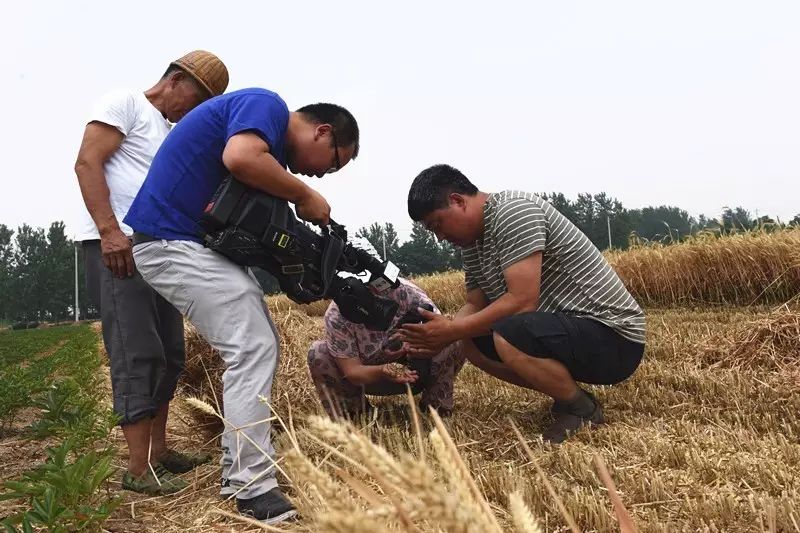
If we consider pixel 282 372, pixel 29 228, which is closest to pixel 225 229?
pixel 282 372

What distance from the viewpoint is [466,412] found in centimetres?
339

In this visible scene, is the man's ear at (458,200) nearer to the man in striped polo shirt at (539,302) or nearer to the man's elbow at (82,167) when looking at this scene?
the man in striped polo shirt at (539,302)

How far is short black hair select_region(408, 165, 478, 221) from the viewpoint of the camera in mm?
2896

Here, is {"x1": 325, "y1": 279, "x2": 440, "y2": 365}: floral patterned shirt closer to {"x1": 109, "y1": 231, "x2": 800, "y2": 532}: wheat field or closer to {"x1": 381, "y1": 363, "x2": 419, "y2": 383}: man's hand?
{"x1": 381, "y1": 363, "x2": 419, "y2": 383}: man's hand

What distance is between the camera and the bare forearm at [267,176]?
7.11 ft

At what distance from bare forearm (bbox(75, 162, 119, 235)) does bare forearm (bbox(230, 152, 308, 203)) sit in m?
0.76

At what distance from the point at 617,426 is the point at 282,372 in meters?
1.93

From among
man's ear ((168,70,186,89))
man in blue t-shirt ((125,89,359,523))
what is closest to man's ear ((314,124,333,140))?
man in blue t-shirt ((125,89,359,523))

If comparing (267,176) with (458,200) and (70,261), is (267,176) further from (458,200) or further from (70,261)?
(70,261)

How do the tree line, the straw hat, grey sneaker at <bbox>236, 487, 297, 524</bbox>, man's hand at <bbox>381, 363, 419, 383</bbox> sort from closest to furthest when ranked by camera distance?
grey sneaker at <bbox>236, 487, 297, 524</bbox>, the straw hat, man's hand at <bbox>381, 363, 419, 383</bbox>, the tree line

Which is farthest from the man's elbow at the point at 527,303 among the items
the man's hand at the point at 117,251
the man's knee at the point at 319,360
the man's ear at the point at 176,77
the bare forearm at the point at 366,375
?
the man's ear at the point at 176,77

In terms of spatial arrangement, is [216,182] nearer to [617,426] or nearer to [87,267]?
[87,267]

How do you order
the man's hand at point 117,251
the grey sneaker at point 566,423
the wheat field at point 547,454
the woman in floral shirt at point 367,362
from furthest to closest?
1. the woman in floral shirt at point 367,362
2. the grey sneaker at point 566,423
3. the man's hand at point 117,251
4. the wheat field at point 547,454

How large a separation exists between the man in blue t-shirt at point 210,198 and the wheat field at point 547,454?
0.20 m
